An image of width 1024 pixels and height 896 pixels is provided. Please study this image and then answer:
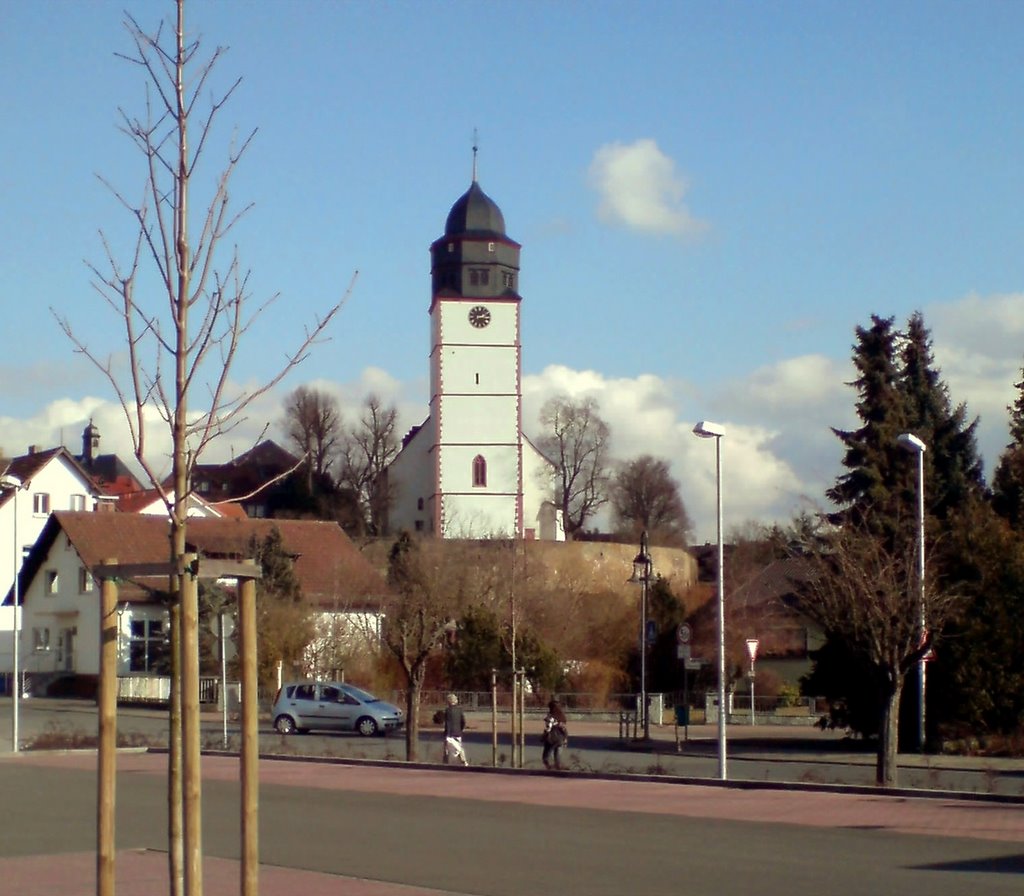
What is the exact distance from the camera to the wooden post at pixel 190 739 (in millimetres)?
6773

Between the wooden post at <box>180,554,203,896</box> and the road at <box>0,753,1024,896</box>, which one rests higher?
the wooden post at <box>180,554,203,896</box>

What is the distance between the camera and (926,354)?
2002 inches

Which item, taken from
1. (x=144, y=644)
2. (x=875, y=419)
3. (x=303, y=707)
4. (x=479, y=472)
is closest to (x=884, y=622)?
(x=303, y=707)

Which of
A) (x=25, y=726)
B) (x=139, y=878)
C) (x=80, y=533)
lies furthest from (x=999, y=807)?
(x=80, y=533)

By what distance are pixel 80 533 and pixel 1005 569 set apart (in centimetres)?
4037

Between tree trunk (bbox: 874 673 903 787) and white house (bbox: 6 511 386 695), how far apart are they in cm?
3368

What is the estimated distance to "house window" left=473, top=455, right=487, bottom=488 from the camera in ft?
302

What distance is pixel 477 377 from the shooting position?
305 feet

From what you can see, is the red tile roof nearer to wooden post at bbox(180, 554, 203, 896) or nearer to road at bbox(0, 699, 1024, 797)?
road at bbox(0, 699, 1024, 797)

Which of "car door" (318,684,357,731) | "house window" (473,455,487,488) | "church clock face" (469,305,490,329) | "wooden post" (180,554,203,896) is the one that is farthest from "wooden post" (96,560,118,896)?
"church clock face" (469,305,490,329)

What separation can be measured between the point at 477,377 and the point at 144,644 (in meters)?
38.7

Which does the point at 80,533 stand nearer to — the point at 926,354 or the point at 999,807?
the point at 926,354

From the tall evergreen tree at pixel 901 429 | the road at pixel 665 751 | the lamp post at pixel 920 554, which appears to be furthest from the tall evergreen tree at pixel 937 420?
the lamp post at pixel 920 554

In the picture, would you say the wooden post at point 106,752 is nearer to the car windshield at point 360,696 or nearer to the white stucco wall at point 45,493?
the car windshield at point 360,696
